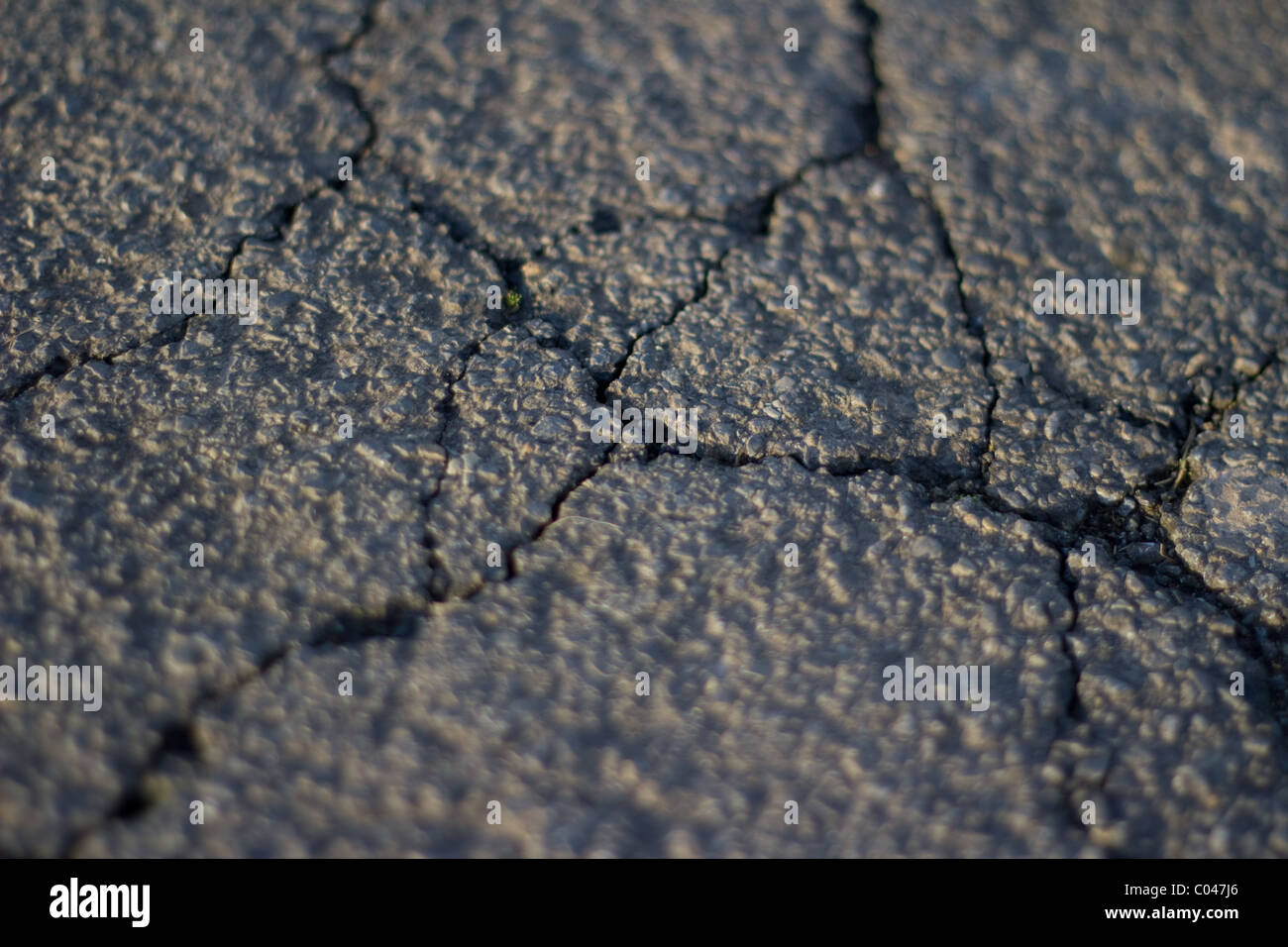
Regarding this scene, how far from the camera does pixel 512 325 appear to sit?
7.00 feet

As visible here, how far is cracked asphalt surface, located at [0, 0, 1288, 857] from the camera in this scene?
5.17ft

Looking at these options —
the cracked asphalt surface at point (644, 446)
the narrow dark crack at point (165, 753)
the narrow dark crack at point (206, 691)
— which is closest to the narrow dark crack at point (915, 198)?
the cracked asphalt surface at point (644, 446)

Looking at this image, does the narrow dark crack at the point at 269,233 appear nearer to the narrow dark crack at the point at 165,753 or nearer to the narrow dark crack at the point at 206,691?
the narrow dark crack at the point at 206,691

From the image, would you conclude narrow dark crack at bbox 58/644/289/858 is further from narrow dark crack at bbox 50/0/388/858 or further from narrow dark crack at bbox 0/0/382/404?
narrow dark crack at bbox 0/0/382/404

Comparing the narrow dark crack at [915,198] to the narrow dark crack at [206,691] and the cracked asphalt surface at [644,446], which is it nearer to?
the cracked asphalt surface at [644,446]

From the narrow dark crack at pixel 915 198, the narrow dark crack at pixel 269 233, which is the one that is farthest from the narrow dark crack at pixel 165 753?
the narrow dark crack at pixel 915 198

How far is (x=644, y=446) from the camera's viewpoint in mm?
1965

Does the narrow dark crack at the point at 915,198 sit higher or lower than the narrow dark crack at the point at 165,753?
higher

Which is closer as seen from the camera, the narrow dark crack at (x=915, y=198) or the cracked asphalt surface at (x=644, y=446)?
the cracked asphalt surface at (x=644, y=446)

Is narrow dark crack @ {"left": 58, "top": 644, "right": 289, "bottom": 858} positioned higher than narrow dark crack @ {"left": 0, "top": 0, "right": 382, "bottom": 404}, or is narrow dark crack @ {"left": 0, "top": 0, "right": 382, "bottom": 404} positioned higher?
narrow dark crack @ {"left": 0, "top": 0, "right": 382, "bottom": 404}

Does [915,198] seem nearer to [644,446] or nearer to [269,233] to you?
[644,446]

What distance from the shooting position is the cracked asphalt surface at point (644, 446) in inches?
62.0

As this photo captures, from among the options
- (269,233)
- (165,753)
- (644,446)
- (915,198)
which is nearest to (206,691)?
(165,753)

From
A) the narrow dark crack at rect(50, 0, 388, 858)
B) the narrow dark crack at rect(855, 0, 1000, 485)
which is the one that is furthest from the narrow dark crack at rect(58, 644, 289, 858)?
Answer: the narrow dark crack at rect(855, 0, 1000, 485)
